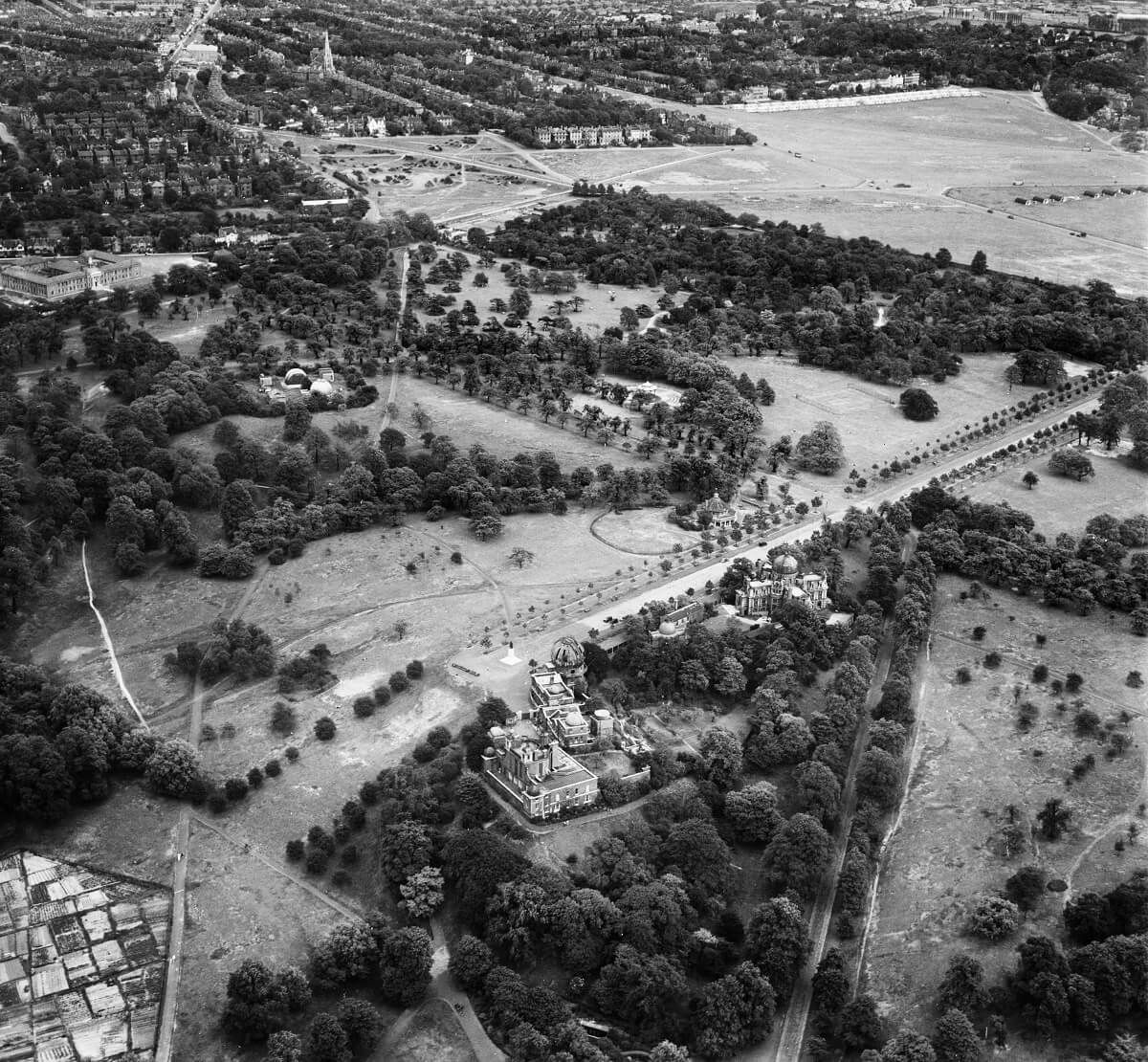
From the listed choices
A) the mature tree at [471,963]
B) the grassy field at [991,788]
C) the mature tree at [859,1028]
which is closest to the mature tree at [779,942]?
the mature tree at [859,1028]

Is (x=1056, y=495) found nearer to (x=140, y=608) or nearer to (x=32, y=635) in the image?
(x=140, y=608)

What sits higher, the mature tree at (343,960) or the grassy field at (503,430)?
the grassy field at (503,430)

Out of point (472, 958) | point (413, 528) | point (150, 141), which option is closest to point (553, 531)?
point (413, 528)

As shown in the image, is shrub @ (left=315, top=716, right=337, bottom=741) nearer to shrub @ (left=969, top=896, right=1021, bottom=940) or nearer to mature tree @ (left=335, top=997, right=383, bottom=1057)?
mature tree @ (left=335, top=997, right=383, bottom=1057)

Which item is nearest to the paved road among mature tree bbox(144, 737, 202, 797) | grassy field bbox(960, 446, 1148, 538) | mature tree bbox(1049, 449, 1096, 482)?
grassy field bbox(960, 446, 1148, 538)

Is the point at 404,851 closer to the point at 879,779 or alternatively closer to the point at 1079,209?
the point at 879,779

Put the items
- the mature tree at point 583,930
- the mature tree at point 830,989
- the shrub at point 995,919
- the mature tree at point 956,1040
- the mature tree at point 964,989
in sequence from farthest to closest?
the shrub at point 995,919 < the mature tree at point 583,930 < the mature tree at point 964,989 < the mature tree at point 830,989 < the mature tree at point 956,1040

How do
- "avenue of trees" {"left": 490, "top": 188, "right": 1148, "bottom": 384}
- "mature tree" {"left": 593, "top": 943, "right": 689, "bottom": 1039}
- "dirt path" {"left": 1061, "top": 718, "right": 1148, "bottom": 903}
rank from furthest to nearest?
"avenue of trees" {"left": 490, "top": 188, "right": 1148, "bottom": 384} → "dirt path" {"left": 1061, "top": 718, "right": 1148, "bottom": 903} → "mature tree" {"left": 593, "top": 943, "right": 689, "bottom": 1039}

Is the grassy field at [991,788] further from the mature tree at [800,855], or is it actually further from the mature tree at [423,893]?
the mature tree at [423,893]
